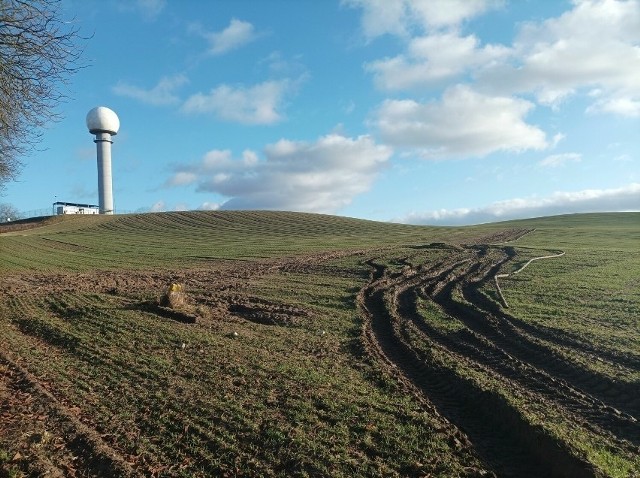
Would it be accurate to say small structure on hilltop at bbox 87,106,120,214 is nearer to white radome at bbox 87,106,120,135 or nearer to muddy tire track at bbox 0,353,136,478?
white radome at bbox 87,106,120,135

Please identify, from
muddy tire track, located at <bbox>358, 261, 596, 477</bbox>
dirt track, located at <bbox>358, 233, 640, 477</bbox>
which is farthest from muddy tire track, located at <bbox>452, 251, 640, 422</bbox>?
muddy tire track, located at <bbox>358, 261, 596, 477</bbox>

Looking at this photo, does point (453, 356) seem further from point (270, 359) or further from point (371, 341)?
point (270, 359)

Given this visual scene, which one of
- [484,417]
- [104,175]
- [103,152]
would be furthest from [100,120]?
[484,417]

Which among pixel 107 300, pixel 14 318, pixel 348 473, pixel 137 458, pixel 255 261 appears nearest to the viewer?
pixel 348 473

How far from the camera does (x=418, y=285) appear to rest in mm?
23266

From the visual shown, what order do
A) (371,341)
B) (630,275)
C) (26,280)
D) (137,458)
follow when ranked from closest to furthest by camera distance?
(137,458) → (371,341) → (630,275) → (26,280)

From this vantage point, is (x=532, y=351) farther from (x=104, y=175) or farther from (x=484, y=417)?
(x=104, y=175)

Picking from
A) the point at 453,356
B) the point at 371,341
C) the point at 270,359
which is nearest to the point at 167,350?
the point at 270,359

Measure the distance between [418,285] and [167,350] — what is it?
13456mm

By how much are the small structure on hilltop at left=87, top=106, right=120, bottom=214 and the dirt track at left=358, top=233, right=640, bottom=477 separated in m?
90.4

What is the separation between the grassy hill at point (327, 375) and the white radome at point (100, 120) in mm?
81227

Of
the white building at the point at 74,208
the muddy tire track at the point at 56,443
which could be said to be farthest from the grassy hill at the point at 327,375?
the white building at the point at 74,208

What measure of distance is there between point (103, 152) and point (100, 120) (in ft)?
20.1

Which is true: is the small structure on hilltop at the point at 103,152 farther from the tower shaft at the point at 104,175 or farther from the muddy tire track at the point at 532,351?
the muddy tire track at the point at 532,351
